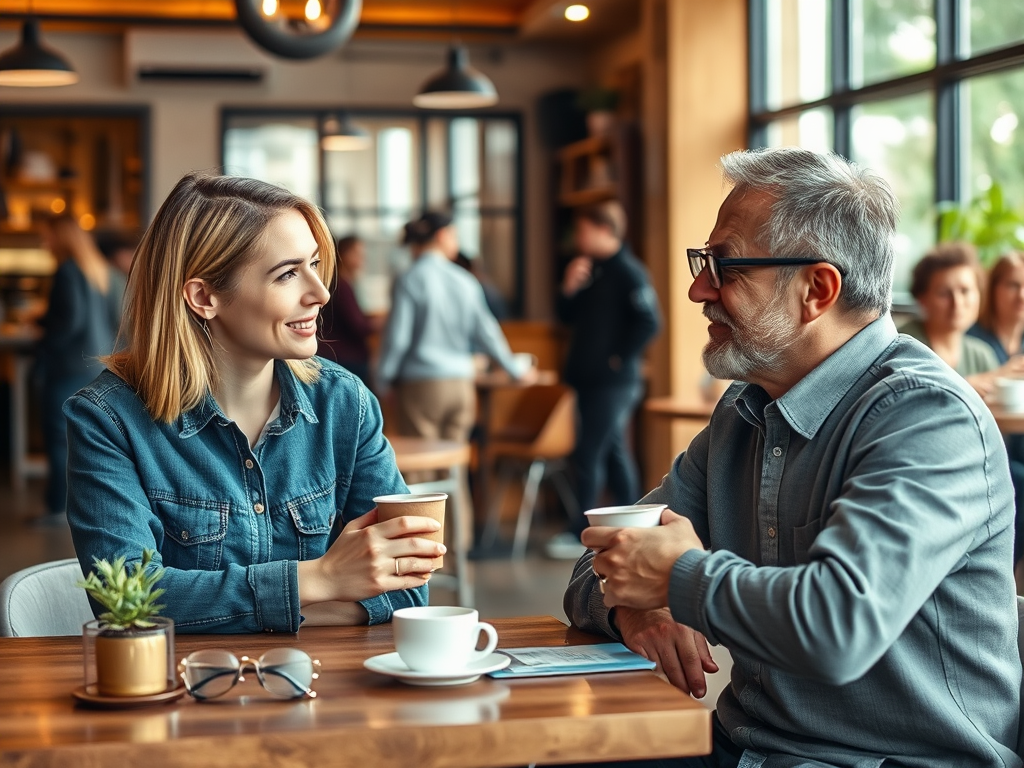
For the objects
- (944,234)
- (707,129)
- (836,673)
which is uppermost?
(707,129)

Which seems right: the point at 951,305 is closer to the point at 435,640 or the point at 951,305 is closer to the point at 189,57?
the point at 435,640

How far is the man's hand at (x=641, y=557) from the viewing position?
1413 mm

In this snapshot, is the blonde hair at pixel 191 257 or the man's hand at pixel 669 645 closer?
the man's hand at pixel 669 645

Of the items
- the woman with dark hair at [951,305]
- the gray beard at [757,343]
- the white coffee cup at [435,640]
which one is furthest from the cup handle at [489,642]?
the woman with dark hair at [951,305]

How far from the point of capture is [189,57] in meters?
9.70

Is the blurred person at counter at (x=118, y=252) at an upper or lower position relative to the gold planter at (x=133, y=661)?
upper

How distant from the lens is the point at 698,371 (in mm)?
7801

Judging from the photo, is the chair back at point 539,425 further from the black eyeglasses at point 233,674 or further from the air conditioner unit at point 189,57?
the black eyeglasses at point 233,674

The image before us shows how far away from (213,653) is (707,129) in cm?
694


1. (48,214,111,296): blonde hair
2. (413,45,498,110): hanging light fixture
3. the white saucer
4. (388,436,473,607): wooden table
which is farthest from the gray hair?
(48,214,111,296): blonde hair

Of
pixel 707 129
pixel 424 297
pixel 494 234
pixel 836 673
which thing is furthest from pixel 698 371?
pixel 836 673

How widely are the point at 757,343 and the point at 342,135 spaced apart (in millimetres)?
7816

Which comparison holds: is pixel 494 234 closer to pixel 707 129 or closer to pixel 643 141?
pixel 643 141

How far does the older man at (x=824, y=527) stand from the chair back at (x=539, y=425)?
4.70 meters
